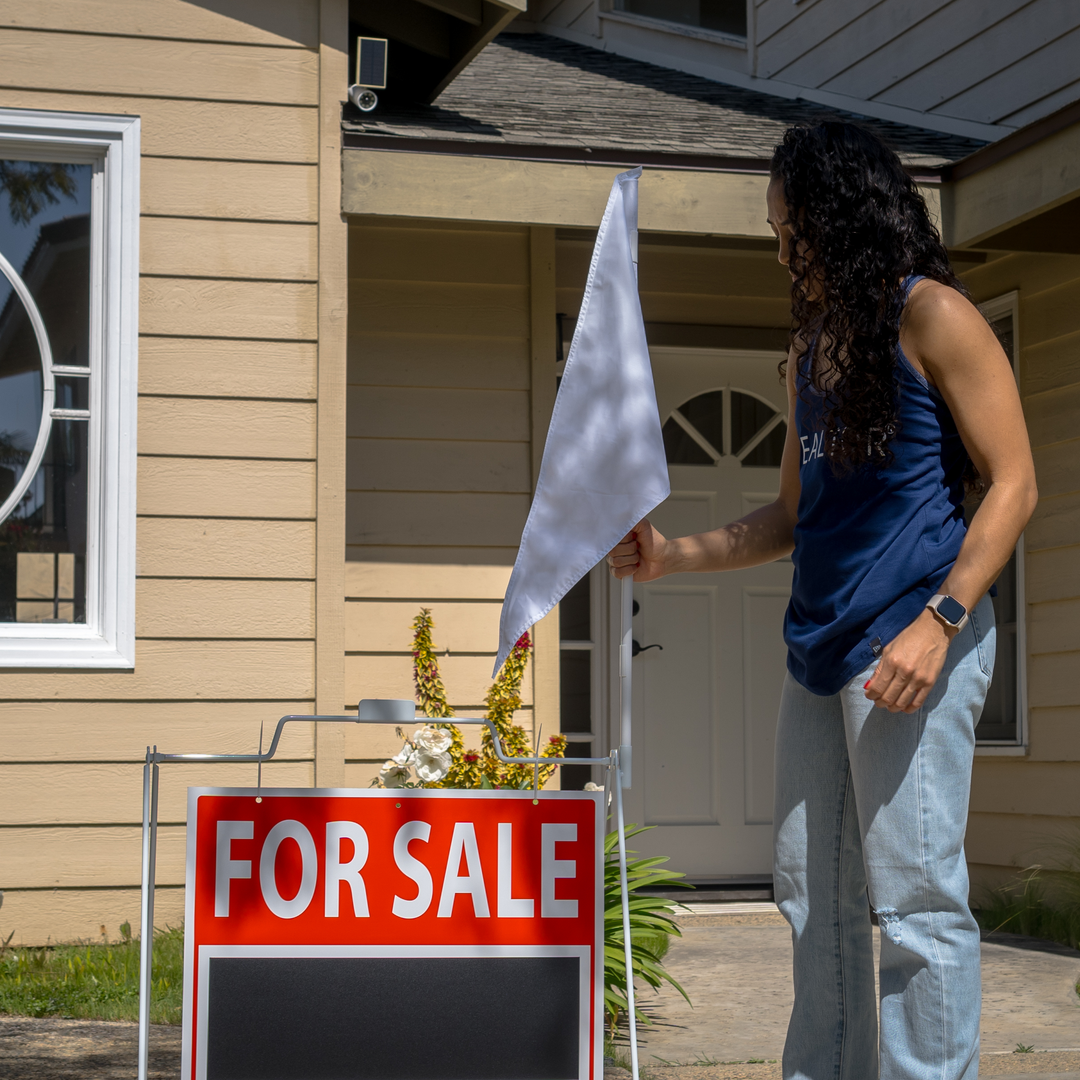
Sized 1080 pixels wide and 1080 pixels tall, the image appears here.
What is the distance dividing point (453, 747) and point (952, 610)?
2.17 m

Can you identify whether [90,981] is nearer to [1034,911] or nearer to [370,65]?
[370,65]

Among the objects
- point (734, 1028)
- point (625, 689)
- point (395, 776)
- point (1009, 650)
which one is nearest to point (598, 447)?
point (625, 689)

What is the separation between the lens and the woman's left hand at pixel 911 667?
5.91 feet

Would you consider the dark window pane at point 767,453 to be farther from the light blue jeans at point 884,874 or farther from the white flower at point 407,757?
the light blue jeans at point 884,874

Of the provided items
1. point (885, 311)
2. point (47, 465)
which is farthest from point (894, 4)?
point (885, 311)

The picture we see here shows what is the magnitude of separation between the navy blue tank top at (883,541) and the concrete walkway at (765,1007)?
1.63 m

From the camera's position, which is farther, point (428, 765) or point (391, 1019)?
point (428, 765)

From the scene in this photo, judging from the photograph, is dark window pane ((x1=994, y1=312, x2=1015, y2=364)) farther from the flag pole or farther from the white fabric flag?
the flag pole

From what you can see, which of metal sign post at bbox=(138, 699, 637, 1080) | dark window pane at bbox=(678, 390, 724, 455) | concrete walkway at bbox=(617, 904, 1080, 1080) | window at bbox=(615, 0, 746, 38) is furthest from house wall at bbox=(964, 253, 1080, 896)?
metal sign post at bbox=(138, 699, 637, 1080)

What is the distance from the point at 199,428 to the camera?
4.39 metres

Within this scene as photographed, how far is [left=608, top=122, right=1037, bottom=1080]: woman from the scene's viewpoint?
1.84 metres

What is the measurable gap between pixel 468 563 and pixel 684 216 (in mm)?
1601

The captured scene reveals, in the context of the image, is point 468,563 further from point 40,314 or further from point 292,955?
point 292,955

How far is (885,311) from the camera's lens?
195 centimetres
